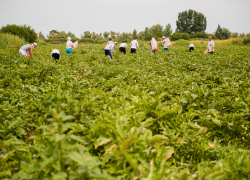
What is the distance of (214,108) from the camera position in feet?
10.4

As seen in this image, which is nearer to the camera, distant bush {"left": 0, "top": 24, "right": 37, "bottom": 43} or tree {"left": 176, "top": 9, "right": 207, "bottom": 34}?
distant bush {"left": 0, "top": 24, "right": 37, "bottom": 43}

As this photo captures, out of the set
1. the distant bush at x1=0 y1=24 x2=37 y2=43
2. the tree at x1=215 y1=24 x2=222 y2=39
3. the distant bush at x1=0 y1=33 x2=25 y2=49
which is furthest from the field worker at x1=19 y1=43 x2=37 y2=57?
the tree at x1=215 y1=24 x2=222 y2=39

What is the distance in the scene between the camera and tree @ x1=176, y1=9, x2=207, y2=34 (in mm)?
98250

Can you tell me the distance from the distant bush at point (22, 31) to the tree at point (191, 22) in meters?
96.7

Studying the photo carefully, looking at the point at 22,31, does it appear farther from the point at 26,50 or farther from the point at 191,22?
the point at 191,22

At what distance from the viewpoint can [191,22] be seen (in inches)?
Answer: 3959

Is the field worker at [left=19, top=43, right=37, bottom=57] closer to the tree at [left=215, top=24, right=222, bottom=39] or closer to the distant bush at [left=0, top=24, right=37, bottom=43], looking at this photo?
the distant bush at [left=0, top=24, right=37, bottom=43]

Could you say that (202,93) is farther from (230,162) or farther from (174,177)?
(174,177)

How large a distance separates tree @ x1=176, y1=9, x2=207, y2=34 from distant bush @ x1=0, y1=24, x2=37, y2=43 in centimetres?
9673

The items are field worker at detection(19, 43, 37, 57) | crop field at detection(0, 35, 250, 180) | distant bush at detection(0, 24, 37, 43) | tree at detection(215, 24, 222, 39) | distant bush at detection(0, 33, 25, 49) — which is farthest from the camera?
tree at detection(215, 24, 222, 39)

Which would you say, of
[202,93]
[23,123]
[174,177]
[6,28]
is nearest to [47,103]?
[23,123]

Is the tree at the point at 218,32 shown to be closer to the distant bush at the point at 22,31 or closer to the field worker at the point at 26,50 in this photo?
the distant bush at the point at 22,31

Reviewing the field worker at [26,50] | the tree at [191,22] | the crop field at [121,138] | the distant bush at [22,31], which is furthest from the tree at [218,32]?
the crop field at [121,138]

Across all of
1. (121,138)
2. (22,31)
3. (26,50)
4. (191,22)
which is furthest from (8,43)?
(191,22)
